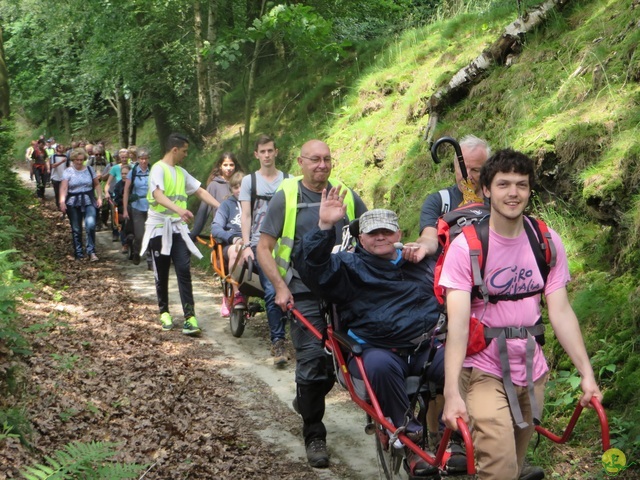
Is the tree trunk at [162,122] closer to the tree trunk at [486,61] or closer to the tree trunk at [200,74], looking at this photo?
the tree trunk at [200,74]

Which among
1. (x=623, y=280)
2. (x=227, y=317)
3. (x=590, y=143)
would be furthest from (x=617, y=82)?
(x=227, y=317)

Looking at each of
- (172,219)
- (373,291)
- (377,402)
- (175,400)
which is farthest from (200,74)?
(377,402)

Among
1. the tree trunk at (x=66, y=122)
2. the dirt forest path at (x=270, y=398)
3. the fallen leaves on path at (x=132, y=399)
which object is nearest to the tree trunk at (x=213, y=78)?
the dirt forest path at (x=270, y=398)

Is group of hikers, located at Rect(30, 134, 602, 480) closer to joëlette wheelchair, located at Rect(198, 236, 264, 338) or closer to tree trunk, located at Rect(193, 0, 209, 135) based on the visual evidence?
joëlette wheelchair, located at Rect(198, 236, 264, 338)

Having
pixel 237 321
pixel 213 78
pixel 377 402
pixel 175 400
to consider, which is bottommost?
pixel 175 400

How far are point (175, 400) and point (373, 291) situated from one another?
9.68 feet

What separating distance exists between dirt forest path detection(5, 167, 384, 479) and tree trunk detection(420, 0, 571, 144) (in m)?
3.79

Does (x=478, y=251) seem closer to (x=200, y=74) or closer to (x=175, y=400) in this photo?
(x=175, y=400)

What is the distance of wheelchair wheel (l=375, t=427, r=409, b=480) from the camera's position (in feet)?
16.6

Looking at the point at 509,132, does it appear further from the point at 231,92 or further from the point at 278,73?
the point at 231,92

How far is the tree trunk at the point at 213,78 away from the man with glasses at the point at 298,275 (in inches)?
483

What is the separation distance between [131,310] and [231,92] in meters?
11.7

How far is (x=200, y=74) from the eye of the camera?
19781mm

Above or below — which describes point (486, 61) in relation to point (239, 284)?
above
